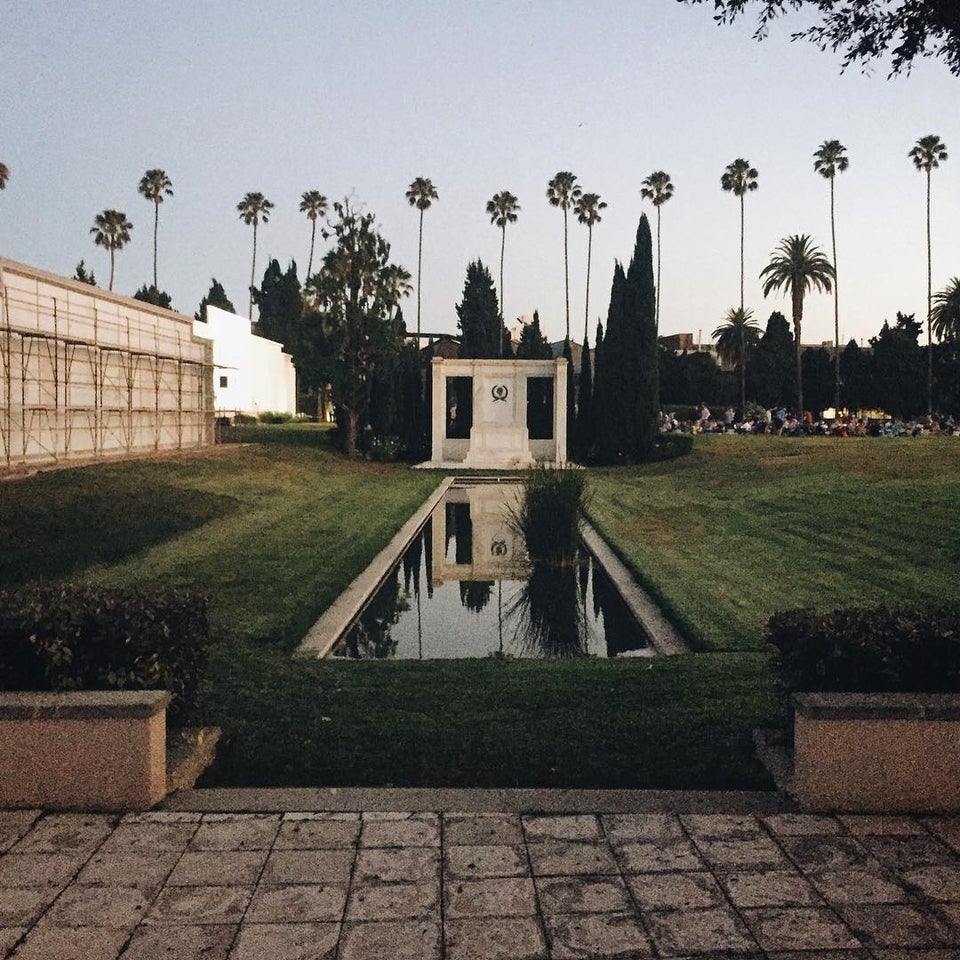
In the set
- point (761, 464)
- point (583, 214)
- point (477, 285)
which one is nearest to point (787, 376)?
point (583, 214)

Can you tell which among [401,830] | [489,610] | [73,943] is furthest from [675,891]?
[489,610]

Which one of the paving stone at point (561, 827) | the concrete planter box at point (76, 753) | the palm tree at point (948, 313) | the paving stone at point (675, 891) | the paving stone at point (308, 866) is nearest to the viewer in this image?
the paving stone at point (675, 891)

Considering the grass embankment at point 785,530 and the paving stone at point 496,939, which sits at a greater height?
the grass embankment at point 785,530

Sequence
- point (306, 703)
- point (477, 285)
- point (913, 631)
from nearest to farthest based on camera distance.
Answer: point (913, 631), point (306, 703), point (477, 285)

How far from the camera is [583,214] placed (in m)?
69.5

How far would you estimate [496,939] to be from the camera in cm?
326

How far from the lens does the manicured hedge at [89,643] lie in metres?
4.57

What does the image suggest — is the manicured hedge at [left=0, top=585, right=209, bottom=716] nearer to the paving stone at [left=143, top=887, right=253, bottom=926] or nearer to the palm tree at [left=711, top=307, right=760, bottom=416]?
the paving stone at [left=143, top=887, right=253, bottom=926]

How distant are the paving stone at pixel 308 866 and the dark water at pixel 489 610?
198 inches

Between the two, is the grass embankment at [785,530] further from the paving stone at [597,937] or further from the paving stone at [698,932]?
the paving stone at [597,937]

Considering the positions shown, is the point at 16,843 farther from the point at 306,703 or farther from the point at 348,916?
the point at 306,703

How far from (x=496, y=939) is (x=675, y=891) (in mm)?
732

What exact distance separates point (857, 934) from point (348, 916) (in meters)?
1.70

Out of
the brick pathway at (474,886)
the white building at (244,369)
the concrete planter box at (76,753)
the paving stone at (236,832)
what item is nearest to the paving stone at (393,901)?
the brick pathway at (474,886)
